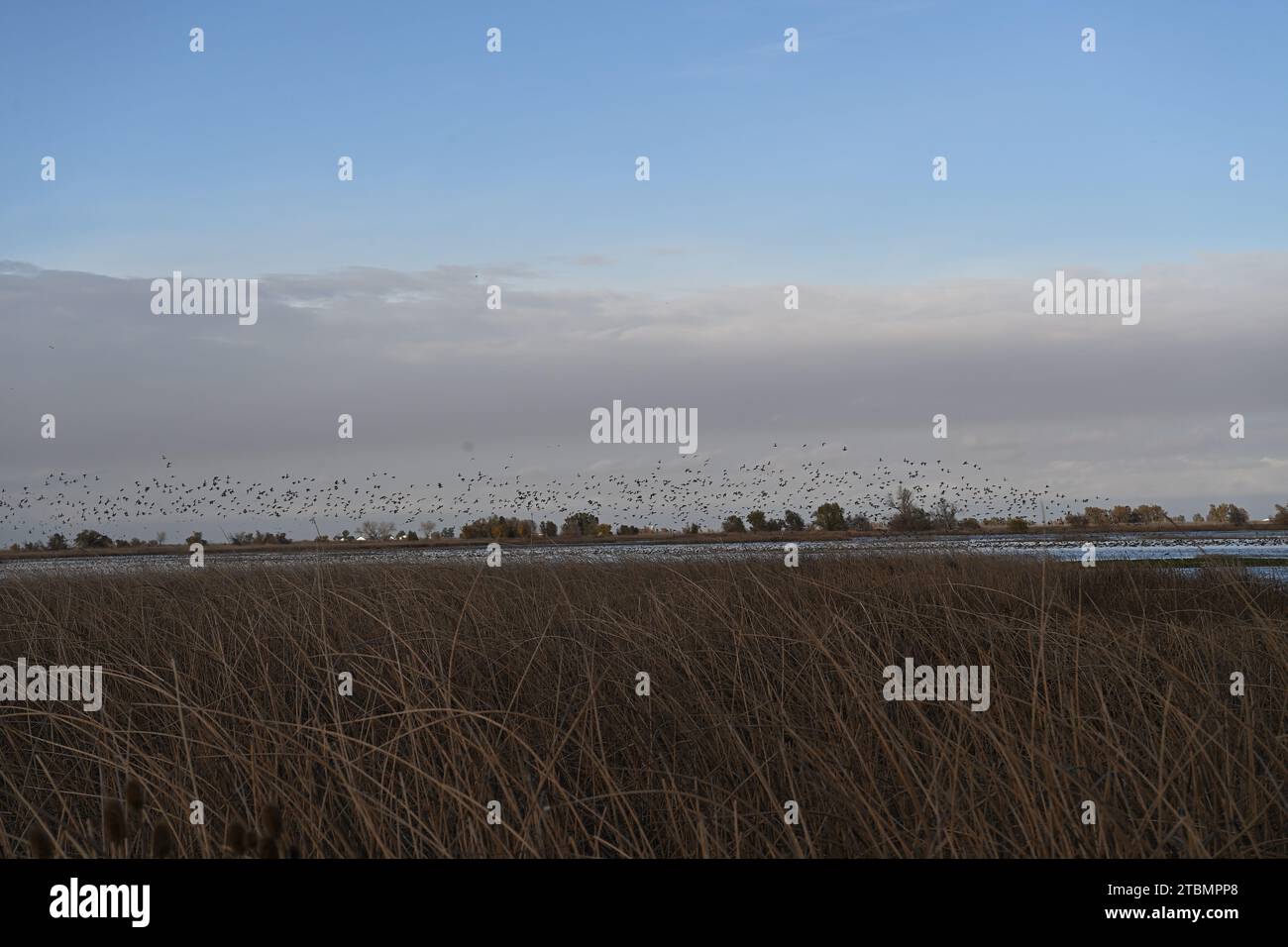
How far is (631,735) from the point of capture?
453 centimetres

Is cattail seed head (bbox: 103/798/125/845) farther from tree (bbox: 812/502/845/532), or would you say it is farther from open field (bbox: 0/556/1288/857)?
tree (bbox: 812/502/845/532)

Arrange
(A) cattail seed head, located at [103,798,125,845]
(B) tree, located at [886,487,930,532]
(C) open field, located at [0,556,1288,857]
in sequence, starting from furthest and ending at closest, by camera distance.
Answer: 1. (B) tree, located at [886,487,930,532]
2. (C) open field, located at [0,556,1288,857]
3. (A) cattail seed head, located at [103,798,125,845]

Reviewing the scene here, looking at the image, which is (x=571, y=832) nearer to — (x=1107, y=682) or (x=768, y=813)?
(x=768, y=813)

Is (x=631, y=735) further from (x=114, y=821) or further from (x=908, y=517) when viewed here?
(x=908, y=517)

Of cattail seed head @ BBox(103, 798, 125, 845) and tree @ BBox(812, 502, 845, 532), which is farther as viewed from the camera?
tree @ BBox(812, 502, 845, 532)

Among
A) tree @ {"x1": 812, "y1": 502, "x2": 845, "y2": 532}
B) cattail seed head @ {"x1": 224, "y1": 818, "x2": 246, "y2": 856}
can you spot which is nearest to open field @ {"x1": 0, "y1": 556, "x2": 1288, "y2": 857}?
cattail seed head @ {"x1": 224, "y1": 818, "x2": 246, "y2": 856}

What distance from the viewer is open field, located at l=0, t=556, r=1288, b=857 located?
10.6 ft

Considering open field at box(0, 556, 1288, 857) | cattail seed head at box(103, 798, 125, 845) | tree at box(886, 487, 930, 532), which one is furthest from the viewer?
tree at box(886, 487, 930, 532)

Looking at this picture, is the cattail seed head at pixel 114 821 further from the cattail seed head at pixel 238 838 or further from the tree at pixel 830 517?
the tree at pixel 830 517

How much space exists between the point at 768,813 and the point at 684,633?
2.50 metres

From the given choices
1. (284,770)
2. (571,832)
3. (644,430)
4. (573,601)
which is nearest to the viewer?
(571,832)
